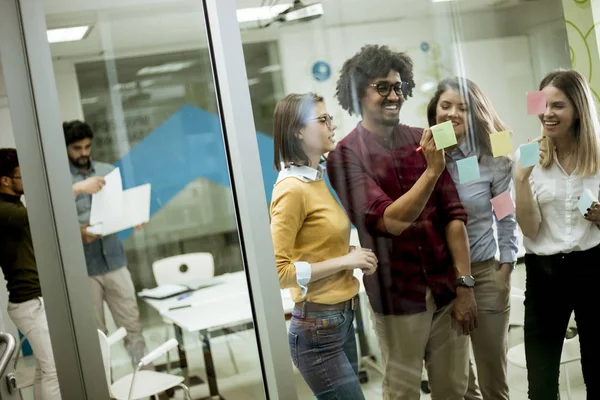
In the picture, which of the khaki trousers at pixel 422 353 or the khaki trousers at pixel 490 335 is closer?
the khaki trousers at pixel 422 353

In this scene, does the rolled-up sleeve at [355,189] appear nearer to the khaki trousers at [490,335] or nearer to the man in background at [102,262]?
the khaki trousers at [490,335]

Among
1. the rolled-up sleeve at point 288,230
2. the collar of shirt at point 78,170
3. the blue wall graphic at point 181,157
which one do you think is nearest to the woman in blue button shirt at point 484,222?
the rolled-up sleeve at point 288,230

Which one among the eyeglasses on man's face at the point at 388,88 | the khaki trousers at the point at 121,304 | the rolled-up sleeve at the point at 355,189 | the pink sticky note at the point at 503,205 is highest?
the eyeglasses on man's face at the point at 388,88

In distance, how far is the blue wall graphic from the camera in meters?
2.32

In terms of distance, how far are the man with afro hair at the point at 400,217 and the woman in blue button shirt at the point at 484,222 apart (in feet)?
0.21

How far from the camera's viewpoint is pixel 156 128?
2334 mm

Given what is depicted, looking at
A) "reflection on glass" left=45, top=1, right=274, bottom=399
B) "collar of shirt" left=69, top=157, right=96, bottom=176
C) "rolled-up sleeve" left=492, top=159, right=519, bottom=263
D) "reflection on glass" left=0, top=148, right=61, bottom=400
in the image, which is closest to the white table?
"reflection on glass" left=45, top=1, right=274, bottom=399

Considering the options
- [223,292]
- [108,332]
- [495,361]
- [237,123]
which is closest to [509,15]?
[237,123]

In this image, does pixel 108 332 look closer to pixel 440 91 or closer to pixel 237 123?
pixel 237 123

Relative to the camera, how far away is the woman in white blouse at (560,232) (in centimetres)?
260

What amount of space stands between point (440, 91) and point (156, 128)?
1.09 m

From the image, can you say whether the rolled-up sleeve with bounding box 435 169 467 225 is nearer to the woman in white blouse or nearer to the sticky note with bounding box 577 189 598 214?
the woman in white blouse

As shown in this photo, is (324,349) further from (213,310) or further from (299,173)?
(299,173)

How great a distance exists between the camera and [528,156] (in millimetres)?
2613
